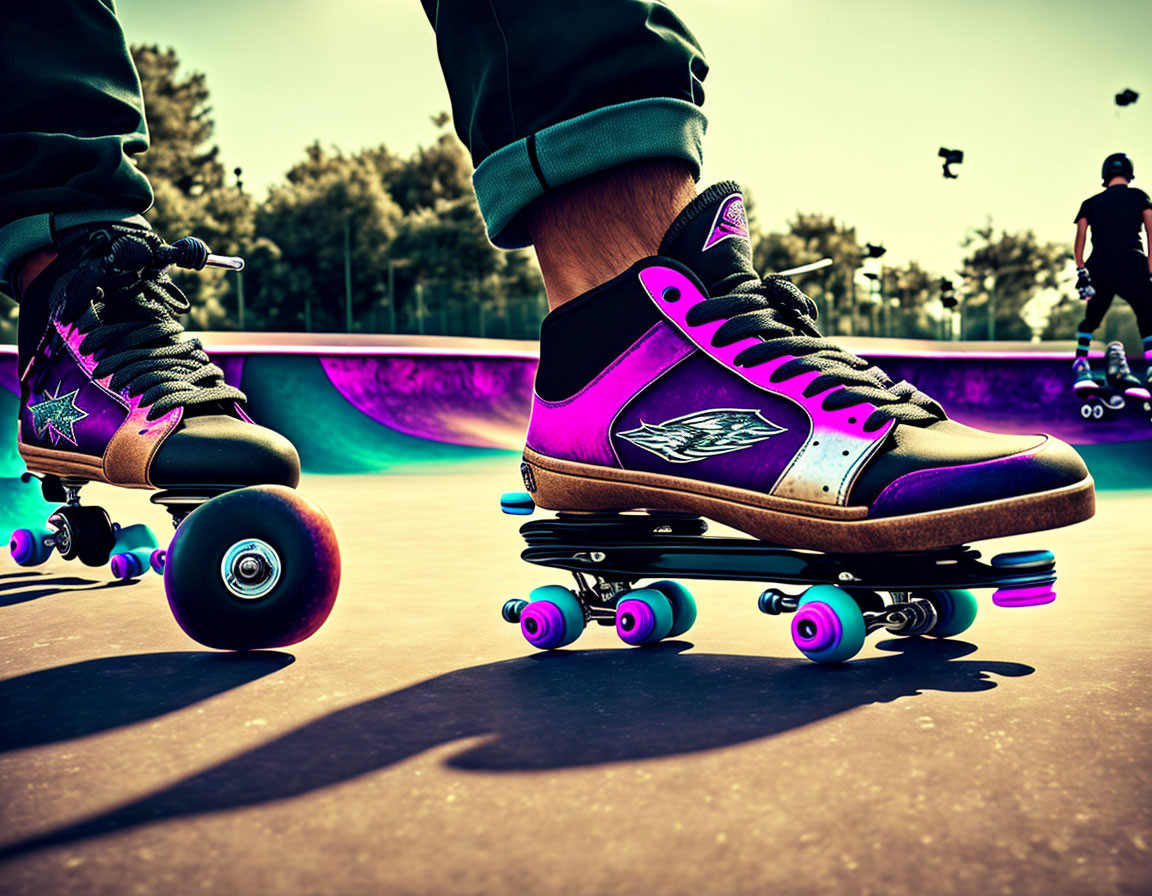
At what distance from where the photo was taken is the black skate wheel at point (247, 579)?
1611mm

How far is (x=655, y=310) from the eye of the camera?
175cm

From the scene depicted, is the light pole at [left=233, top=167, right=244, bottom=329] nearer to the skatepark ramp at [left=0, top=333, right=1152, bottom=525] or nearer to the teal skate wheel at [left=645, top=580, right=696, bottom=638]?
the skatepark ramp at [left=0, top=333, right=1152, bottom=525]

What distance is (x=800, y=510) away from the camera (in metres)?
1.61

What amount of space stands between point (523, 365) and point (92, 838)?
1006cm

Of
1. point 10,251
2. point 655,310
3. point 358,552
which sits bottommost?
point 358,552

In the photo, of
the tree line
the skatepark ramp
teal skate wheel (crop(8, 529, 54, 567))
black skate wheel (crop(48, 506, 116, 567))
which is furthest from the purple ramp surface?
the tree line

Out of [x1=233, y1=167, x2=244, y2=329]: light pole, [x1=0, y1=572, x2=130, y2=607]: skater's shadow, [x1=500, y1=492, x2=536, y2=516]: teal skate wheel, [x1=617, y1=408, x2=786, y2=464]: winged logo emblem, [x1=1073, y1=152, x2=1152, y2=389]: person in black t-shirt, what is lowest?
[x1=0, y1=572, x2=130, y2=607]: skater's shadow

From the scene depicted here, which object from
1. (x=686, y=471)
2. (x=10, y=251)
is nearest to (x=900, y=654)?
(x=686, y=471)

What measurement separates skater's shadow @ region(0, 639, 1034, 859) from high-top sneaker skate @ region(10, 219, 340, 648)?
328 millimetres

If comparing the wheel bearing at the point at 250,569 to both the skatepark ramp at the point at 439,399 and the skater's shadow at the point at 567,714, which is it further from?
the skatepark ramp at the point at 439,399

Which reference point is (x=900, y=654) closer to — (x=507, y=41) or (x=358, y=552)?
(x=507, y=41)

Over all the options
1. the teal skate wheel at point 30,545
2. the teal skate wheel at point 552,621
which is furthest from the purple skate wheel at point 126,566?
the teal skate wheel at point 552,621

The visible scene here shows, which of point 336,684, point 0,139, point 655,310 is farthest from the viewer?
point 0,139

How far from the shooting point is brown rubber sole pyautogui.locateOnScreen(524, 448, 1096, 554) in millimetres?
1486
